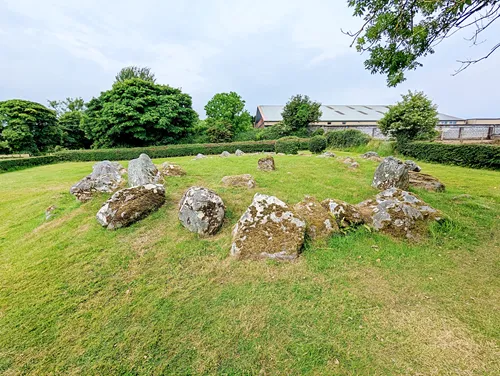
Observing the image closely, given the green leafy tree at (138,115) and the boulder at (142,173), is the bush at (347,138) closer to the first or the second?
the green leafy tree at (138,115)

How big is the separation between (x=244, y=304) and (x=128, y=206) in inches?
118

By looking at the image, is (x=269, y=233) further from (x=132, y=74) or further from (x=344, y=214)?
(x=132, y=74)

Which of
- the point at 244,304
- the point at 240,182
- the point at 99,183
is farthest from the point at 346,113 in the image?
the point at 244,304

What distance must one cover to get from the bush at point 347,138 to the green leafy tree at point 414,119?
211 centimetres

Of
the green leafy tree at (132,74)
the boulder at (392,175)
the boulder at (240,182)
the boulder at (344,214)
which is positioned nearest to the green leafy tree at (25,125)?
the green leafy tree at (132,74)

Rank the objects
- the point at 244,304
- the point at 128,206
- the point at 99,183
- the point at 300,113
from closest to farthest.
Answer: the point at 244,304, the point at 128,206, the point at 99,183, the point at 300,113

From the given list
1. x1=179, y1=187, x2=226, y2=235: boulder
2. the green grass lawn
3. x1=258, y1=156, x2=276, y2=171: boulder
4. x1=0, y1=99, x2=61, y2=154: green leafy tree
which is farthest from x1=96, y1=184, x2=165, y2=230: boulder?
x1=0, y1=99, x2=61, y2=154: green leafy tree

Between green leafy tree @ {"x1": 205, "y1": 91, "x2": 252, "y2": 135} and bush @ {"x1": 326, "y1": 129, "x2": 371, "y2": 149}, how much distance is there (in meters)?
14.7

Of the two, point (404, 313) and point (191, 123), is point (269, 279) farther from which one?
point (191, 123)

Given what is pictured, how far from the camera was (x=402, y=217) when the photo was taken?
11.5ft

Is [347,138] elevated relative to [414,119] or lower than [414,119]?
lower

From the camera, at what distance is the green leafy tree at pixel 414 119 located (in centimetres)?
1288

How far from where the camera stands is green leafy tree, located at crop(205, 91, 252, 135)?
29.3m

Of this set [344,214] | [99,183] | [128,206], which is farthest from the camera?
[99,183]
